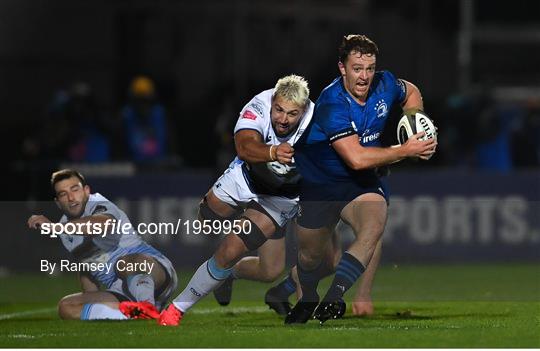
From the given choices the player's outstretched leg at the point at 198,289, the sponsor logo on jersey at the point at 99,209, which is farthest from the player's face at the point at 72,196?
the player's outstretched leg at the point at 198,289

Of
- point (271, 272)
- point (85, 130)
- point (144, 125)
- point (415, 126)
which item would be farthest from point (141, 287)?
point (85, 130)

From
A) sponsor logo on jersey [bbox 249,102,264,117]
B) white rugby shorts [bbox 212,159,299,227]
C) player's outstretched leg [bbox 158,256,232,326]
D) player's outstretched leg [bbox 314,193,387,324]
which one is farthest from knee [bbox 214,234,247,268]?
sponsor logo on jersey [bbox 249,102,264,117]

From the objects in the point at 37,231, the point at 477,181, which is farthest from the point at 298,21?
the point at 37,231

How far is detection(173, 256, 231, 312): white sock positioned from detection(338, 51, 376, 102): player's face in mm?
1731

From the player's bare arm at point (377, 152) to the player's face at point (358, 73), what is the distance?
1.26ft

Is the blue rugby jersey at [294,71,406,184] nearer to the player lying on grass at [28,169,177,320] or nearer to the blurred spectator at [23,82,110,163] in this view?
the player lying on grass at [28,169,177,320]

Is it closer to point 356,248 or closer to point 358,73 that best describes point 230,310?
point 356,248

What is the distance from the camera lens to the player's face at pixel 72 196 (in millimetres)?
12984

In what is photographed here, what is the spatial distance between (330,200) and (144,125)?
23.5 feet

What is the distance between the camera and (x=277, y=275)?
525 inches

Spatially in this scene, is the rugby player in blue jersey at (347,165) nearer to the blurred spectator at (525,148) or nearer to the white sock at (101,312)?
the white sock at (101,312)

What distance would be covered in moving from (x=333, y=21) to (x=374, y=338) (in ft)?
45.6

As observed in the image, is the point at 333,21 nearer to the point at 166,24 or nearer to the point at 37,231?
the point at 166,24

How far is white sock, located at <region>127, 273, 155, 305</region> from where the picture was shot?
12844 millimetres
